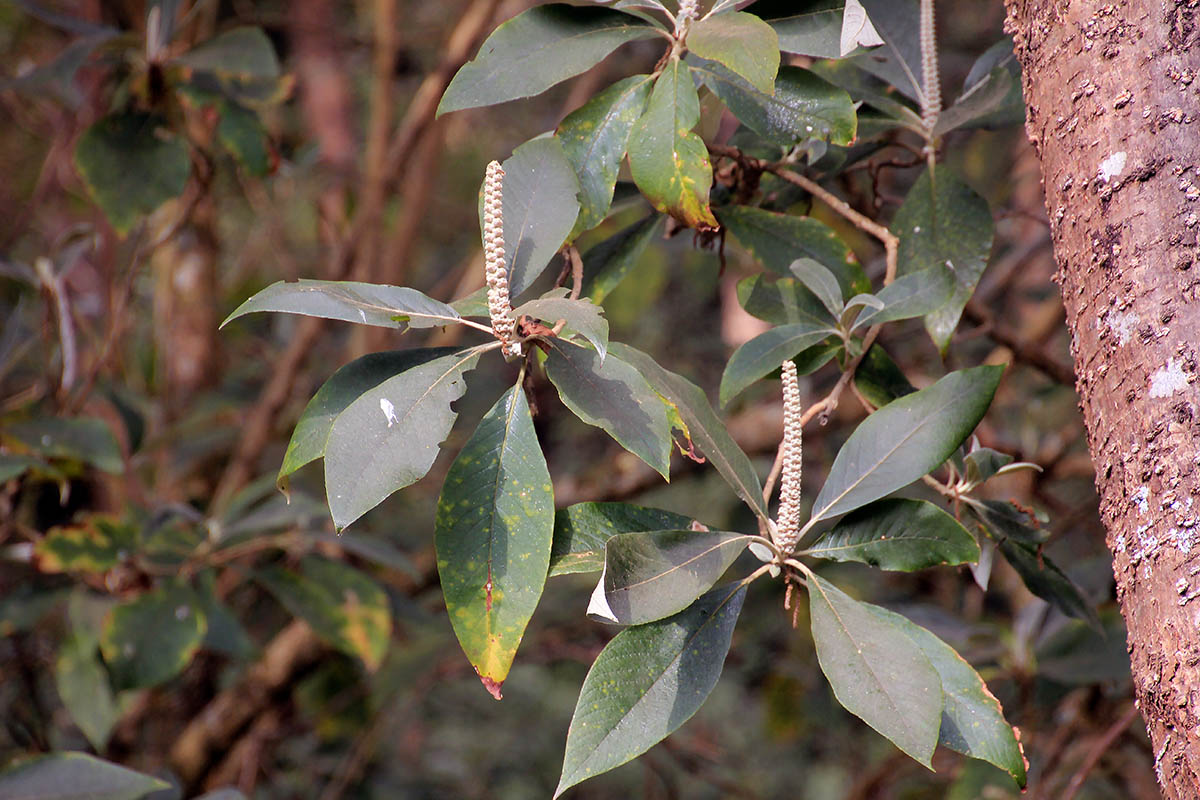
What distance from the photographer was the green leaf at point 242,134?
122cm

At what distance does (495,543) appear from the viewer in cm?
54

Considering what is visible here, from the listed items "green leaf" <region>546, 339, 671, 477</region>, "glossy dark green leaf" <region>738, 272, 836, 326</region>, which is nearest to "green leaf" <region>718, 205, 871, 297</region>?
"glossy dark green leaf" <region>738, 272, 836, 326</region>

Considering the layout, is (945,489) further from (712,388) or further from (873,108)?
(712,388)

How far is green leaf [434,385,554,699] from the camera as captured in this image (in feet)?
1.74

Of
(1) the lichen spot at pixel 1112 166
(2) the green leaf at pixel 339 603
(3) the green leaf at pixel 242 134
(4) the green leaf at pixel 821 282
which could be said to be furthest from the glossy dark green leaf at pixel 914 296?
(3) the green leaf at pixel 242 134

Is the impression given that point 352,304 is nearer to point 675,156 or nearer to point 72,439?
point 675,156

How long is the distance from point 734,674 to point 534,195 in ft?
7.44

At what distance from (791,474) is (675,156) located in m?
0.21

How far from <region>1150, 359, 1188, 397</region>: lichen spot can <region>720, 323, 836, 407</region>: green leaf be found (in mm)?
228

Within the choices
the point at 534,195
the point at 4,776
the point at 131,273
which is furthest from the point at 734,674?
the point at 534,195

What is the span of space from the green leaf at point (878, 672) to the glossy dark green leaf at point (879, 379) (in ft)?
0.66

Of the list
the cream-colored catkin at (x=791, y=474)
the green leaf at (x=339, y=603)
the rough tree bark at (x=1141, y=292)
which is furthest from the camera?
the green leaf at (x=339, y=603)

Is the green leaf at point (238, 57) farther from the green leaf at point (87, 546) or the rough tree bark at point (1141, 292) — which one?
the rough tree bark at point (1141, 292)

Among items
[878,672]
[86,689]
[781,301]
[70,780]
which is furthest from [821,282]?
[86,689]
